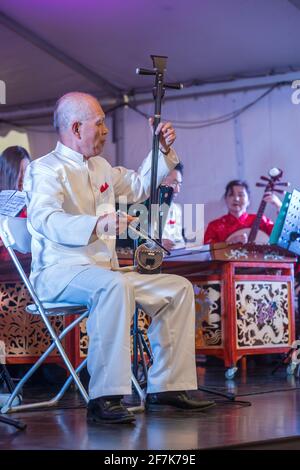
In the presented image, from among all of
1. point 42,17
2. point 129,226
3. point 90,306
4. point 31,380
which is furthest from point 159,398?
point 42,17

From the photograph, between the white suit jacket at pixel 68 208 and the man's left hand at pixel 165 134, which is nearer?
the white suit jacket at pixel 68 208

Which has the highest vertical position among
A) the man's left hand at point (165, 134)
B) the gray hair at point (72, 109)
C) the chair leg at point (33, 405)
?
the gray hair at point (72, 109)

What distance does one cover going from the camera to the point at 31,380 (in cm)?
461

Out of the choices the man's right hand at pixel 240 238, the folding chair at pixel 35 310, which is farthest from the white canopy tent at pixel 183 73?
the folding chair at pixel 35 310

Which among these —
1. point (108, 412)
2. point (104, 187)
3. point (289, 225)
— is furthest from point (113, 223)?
point (289, 225)

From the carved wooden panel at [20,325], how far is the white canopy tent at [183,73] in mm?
2499

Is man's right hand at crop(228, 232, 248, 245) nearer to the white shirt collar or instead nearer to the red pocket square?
the red pocket square

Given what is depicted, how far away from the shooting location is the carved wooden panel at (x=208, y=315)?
4.87 metres

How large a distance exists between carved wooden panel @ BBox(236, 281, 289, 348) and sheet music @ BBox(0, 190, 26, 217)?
79.9 inches

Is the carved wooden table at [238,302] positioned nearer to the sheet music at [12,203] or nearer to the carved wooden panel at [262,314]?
the carved wooden panel at [262,314]

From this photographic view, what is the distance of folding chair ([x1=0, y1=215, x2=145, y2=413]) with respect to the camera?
2998 millimetres

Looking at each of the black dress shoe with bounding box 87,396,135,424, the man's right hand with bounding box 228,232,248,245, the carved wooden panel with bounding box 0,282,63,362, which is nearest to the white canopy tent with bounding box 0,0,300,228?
the man's right hand with bounding box 228,232,248,245
